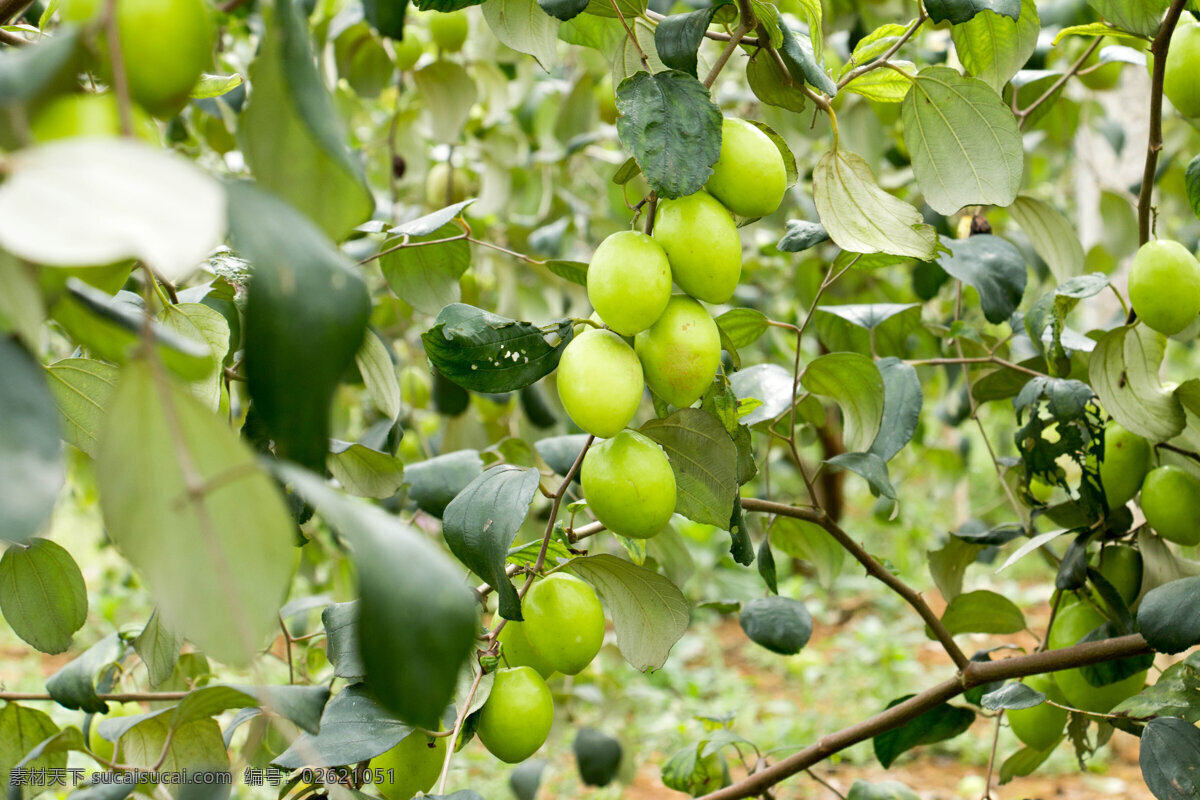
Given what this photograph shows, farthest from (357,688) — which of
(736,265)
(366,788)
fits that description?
(736,265)

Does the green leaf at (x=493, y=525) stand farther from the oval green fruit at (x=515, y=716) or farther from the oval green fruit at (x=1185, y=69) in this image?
the oval green fruit at (x=1185, y=69)

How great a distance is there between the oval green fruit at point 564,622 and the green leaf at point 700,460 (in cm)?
9

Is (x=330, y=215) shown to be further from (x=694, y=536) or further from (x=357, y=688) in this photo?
(x=694, y=536)

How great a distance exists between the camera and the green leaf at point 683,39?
523 millimetres

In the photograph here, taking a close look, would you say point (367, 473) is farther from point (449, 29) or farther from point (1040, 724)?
point (449, 29)

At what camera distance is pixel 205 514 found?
0.24 metres

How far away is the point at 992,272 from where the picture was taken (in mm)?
815

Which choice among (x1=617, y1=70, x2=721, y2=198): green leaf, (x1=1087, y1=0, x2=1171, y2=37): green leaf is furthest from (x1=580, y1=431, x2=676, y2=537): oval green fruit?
(x1=1087, y1=0, x2=1171, y2=37): green leaf

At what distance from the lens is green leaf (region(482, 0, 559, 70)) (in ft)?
2.15

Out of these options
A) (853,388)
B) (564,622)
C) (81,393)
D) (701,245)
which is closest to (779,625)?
(853,388)

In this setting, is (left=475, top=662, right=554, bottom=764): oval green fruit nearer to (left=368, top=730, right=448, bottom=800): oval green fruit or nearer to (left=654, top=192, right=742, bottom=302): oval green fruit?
(left=368, top=730, right=448, bottom=800): oval green fruit

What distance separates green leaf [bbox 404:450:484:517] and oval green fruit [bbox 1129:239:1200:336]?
1.79ft

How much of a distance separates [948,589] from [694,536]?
1997 mm

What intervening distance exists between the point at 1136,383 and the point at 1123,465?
0.08m
